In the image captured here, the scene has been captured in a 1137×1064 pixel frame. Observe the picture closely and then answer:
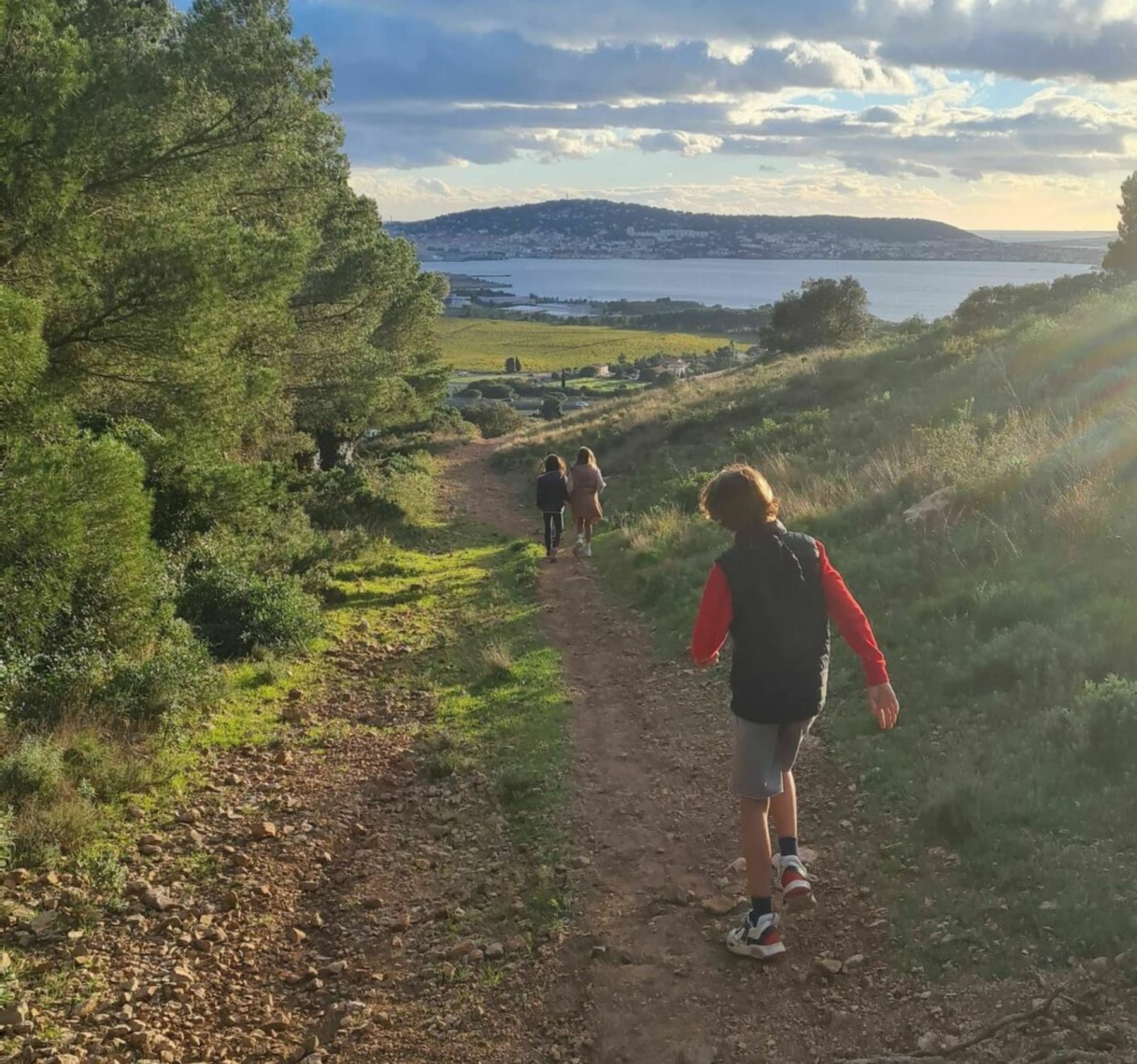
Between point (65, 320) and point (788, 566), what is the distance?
702cm

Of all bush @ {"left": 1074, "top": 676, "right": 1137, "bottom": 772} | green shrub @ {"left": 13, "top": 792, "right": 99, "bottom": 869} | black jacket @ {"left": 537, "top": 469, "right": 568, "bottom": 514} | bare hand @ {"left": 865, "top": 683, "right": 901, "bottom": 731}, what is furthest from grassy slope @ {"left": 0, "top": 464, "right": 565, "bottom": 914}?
bush @ {"left": 1074, "top": 676, "right": 1137, "bottom": 772}

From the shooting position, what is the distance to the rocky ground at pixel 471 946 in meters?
3.48

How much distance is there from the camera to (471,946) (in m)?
4.27

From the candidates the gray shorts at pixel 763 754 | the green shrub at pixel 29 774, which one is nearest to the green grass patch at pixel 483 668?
the gray shorts at pixel 763 754

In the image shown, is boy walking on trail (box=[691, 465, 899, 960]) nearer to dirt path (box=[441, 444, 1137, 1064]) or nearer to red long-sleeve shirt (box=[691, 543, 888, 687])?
red long-sleeve shirt (box=[691, 543, 888, 687])

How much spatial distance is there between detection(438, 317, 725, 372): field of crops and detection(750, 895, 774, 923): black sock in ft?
281

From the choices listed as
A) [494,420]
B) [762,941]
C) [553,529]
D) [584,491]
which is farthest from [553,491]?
[494,420]

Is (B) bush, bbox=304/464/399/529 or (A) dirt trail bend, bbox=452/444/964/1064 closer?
(A) dirt trail bend, bbox=452/444/964/1064

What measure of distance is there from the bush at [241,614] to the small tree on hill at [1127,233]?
41.6m

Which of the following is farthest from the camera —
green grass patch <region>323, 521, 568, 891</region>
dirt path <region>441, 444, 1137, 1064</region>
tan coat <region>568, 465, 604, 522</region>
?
tan coat <region>568, 465, 604, 522</region>

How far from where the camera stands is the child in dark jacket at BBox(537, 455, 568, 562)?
43.4 feet

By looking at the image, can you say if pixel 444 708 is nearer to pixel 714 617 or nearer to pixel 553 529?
pixel 714 617

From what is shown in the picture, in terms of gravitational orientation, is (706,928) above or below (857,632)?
below

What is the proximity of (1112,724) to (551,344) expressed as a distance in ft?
381
